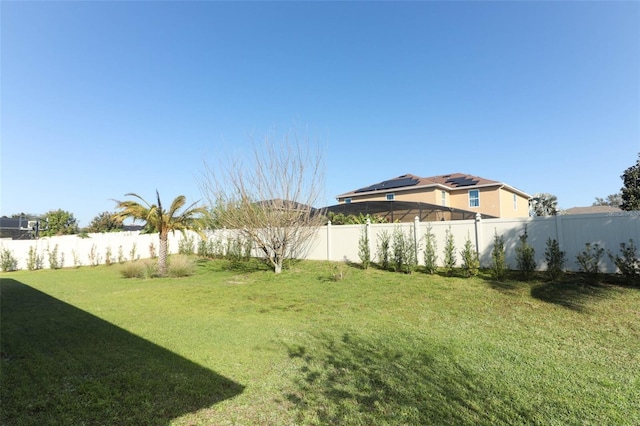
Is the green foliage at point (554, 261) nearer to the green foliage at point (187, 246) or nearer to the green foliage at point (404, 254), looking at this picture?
the green foliage at point (404, 254)

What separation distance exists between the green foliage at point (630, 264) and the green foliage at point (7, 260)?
80.2ft

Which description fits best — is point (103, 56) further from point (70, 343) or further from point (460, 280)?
point (460, 280)

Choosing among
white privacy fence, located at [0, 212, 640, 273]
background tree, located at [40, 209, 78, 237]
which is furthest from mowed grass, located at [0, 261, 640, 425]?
background tree, located at [40, 209, 78, 237]

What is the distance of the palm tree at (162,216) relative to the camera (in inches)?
495

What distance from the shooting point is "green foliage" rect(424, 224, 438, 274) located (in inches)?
393

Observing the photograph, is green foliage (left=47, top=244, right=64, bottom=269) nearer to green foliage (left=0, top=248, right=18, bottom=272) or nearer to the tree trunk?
green foliage (left=0, top=248, right=18, bottom=272)

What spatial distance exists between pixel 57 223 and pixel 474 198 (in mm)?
34760

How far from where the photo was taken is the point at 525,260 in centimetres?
829

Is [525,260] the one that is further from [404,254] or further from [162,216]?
[162,216]

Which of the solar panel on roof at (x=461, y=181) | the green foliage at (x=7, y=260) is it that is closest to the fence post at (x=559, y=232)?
the solar panel on roof at (x=461, y=181)

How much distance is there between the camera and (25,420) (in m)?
2.48

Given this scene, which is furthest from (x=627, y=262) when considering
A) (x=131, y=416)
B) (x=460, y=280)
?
(x=131, y=416)

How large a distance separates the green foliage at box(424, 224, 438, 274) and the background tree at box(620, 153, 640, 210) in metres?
12.4

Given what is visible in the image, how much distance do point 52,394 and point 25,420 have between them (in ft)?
1.59
